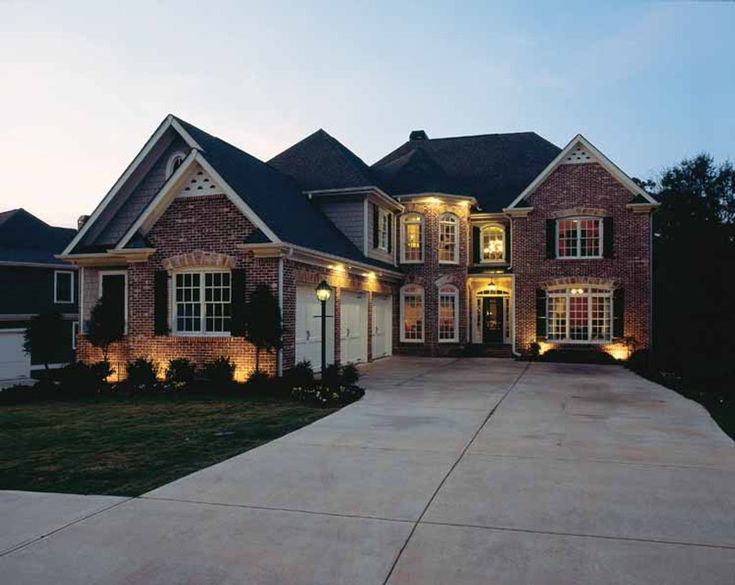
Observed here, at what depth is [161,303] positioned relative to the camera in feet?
50.1

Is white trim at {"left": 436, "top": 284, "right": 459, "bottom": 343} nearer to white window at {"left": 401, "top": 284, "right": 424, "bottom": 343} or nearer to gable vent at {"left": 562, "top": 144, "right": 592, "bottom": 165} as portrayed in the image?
white window at {"left": 401, "top": 284, "right": 424, "bottom": 343}

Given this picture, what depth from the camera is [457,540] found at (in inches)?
182

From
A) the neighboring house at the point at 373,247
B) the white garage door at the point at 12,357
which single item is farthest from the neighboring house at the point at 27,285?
the neighboring house at the point at 373,247

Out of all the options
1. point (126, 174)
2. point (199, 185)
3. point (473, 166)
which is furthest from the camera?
point (473, 166)

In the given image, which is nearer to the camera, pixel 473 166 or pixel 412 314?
pixel 412 314

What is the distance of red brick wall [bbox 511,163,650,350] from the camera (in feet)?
69.6

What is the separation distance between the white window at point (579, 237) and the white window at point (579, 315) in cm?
133

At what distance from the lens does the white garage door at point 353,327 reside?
736 inches

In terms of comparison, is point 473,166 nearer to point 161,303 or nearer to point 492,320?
point 492,320

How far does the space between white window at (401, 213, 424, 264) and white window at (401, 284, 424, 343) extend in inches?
45.7

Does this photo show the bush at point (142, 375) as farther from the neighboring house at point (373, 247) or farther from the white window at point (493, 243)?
the white window at point (493, 243)

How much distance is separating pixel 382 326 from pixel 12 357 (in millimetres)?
15681

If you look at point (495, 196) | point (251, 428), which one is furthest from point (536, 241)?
point (251, 428)

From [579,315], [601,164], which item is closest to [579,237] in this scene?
[601,164]
